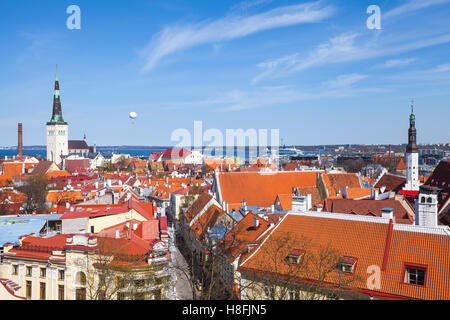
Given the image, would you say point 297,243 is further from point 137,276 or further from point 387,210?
point 137,276

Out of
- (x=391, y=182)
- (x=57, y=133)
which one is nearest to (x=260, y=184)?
(x=391, y=182)

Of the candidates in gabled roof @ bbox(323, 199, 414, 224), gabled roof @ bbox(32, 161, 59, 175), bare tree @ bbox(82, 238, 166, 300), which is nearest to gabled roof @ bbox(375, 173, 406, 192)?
gabled roof @ bbox(323, 199, 414, 224)

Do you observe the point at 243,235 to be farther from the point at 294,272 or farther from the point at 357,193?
the point at 357,193

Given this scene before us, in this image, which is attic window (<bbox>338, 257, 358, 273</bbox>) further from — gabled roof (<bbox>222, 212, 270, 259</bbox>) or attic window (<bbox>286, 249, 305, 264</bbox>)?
gabled roof (<bbox>222, 212, 270, 259</bbox>)

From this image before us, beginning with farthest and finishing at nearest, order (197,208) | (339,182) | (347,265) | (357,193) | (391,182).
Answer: (391,182), (339,182), (197,208), (357,193), (347,265)

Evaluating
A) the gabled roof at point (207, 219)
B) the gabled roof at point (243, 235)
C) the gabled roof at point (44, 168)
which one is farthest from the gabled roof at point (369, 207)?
the gabled roof at point (44, 168)

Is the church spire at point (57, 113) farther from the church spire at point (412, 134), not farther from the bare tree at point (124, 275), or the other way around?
the bare tree at point (124, 275)
